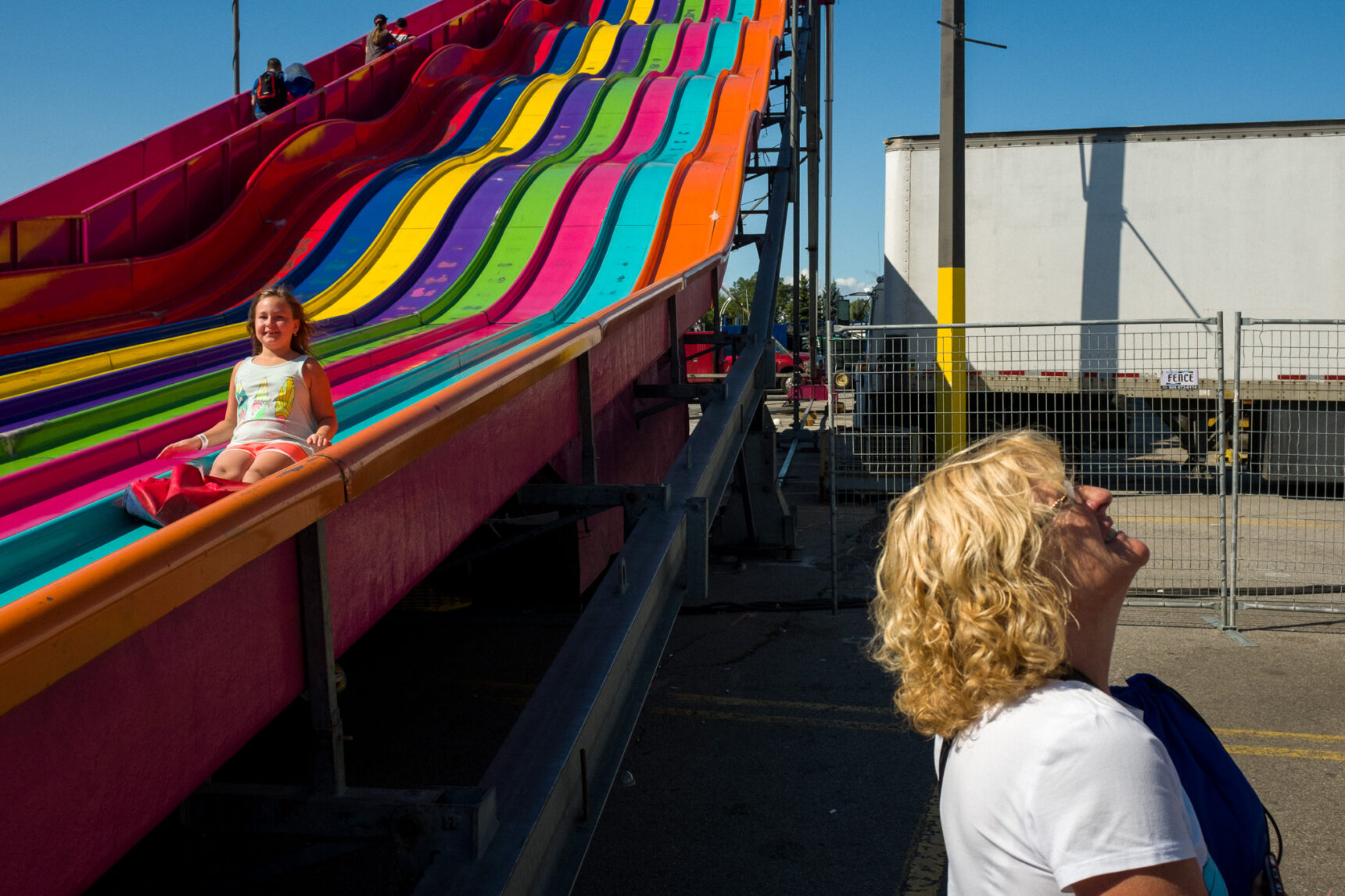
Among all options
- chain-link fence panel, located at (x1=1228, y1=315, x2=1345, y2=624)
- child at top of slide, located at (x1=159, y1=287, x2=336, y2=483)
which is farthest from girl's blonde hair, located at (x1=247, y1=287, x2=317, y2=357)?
chain-link fence panel, located at (x1=1228, y1=315, x2=1345, y2=624)

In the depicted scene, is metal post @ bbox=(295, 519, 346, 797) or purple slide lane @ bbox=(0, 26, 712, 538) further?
purple slide lane @ bbox=(0, 26, 712, 538)

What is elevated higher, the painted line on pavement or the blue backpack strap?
the blue backpack strap

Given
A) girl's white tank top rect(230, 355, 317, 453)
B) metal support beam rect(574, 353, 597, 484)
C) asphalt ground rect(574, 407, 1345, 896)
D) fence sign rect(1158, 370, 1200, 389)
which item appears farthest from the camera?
fence sign rect(1158, 370, 1200, 389)

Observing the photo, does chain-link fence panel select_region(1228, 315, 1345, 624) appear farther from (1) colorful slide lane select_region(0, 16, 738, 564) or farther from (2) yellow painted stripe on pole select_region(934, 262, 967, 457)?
(1) colorful slide lane select_region(0, 16, 738, 564)

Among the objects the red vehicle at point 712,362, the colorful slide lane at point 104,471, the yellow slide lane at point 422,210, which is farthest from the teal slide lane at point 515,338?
the yellow slide lane at point 422,210

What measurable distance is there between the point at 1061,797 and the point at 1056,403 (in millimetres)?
9463

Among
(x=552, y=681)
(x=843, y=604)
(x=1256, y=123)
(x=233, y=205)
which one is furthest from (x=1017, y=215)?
(x=552, y=681)

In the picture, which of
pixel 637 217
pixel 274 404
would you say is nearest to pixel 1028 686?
pixel 274 404

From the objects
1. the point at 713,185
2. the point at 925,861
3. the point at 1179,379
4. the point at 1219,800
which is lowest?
the point at 925,861

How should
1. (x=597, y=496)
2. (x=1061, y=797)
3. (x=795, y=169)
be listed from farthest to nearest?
1. (x=795, y=169)
2. (x=597, y=496)
3. (x=1061, y=797)

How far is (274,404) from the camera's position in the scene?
3703 mm

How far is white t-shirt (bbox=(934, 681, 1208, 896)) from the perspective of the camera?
129cm

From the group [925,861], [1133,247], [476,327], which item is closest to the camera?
[925,861]

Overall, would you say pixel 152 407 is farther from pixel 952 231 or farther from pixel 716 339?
pixel 952 231
